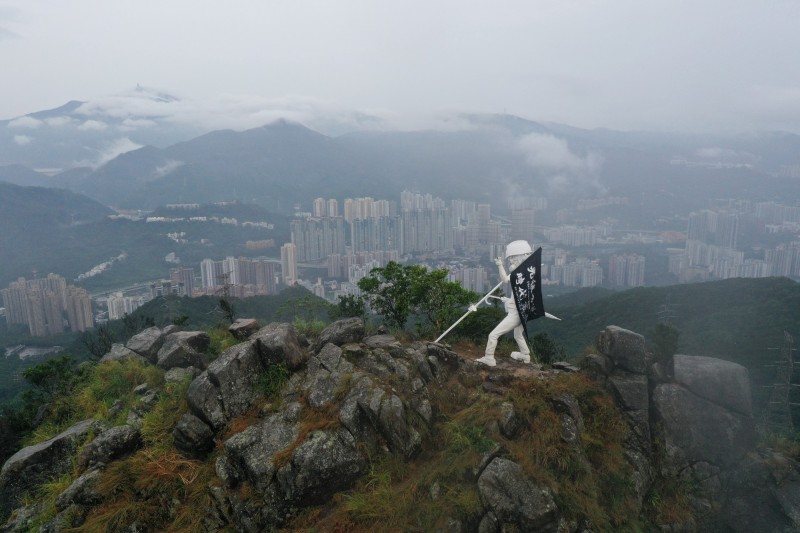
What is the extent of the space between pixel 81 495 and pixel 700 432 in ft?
35.8

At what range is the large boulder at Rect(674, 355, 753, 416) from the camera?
8.80 metres

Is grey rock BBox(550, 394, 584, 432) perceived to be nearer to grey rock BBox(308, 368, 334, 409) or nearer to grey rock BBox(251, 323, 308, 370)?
grey rock BBox(308, 368, 334, 409)

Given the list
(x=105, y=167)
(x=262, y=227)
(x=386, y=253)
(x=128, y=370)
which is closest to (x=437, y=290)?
(x=128, y=370)

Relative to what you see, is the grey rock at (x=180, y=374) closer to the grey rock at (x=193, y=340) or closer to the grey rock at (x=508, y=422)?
the grey rock at (x=193, y=340)

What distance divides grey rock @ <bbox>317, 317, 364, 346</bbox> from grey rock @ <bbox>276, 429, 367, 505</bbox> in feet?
8.74

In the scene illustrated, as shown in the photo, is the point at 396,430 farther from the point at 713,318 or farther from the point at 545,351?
the point at 713,318

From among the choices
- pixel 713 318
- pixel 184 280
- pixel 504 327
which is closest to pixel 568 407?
pixel 504 327

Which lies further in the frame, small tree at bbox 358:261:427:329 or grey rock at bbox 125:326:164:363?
small tree at bbox 358:261:427:329

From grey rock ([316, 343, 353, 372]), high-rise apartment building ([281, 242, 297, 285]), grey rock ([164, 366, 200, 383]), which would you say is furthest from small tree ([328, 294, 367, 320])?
high-rise apartment building ([281, 242, 297, 285])

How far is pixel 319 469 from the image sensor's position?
709 centimetres

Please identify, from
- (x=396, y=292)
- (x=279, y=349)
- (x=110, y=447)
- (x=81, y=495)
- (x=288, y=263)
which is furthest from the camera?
(x=288, y=263)

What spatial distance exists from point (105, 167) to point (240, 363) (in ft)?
712

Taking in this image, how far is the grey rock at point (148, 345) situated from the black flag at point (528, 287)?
9.18 meters

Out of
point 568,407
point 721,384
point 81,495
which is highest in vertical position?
point 721,384
